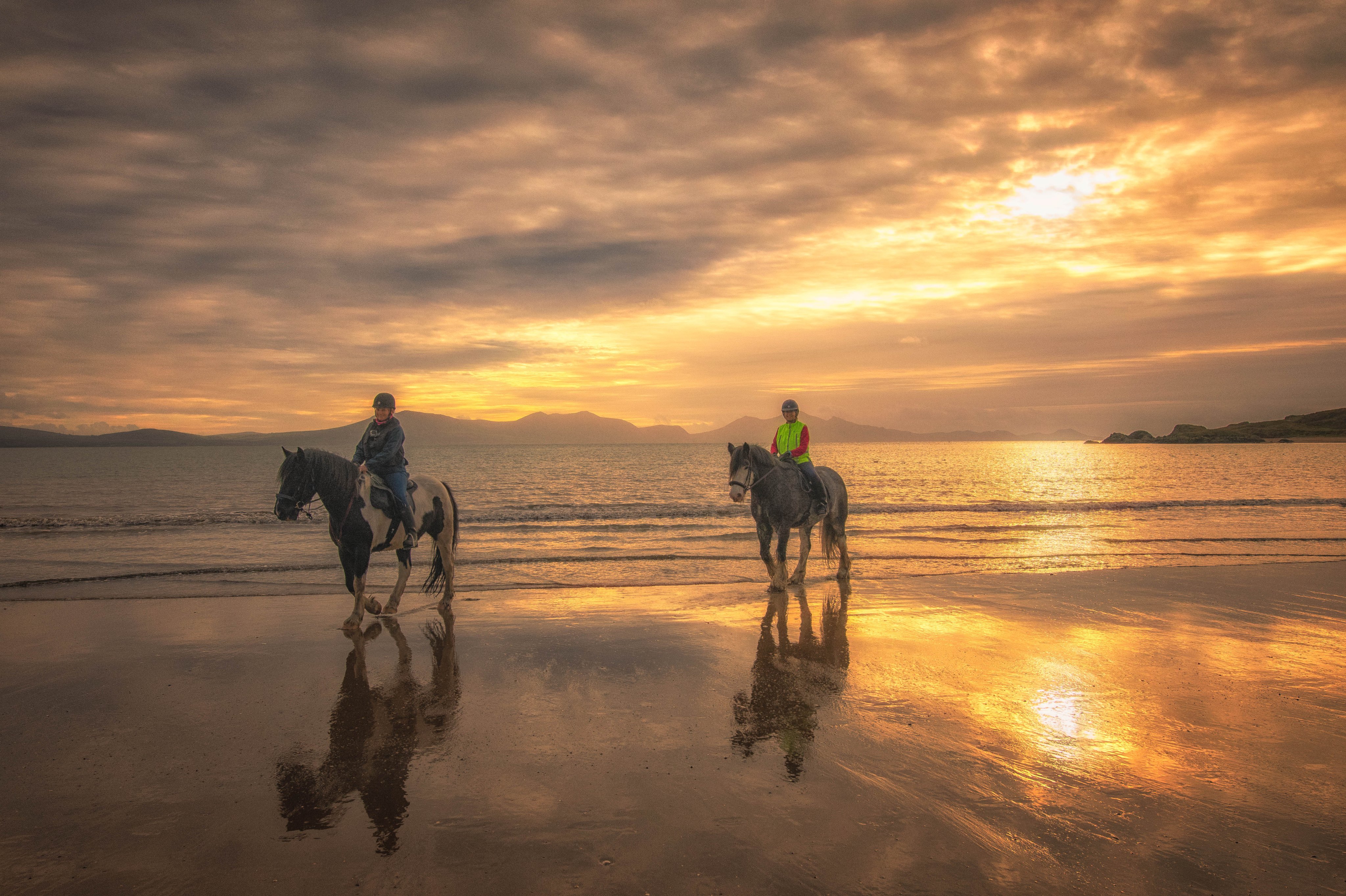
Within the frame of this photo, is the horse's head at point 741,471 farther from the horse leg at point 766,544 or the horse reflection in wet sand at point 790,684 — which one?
the horse reflection in wet sand at point 790,684

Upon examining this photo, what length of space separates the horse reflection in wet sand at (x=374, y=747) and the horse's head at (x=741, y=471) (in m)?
4.88

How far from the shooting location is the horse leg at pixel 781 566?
11195mm

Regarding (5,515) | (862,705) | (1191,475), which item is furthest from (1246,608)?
(1191,475)

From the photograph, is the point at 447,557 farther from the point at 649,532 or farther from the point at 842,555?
the point at 649,532

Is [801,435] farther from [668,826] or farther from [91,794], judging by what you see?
[91,794]

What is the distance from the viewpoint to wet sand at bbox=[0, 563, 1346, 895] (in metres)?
3.56

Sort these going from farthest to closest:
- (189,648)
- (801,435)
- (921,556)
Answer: (921,556)
(801,435)
(189,648)

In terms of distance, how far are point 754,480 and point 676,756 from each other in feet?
21.0

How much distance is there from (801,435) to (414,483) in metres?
6.68

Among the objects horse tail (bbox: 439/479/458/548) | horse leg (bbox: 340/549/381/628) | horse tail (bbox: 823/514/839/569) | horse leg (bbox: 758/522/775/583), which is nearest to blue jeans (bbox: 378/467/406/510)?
horse leg (bbox: 340/549/381/628)

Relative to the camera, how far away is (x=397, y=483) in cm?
913

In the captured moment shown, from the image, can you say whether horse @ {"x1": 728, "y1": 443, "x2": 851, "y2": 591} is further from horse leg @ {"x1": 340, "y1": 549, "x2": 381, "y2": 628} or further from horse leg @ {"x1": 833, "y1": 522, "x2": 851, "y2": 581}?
horse leg @ {"x1": 340, "y1": 549, "x2": 381, "y2": 628}

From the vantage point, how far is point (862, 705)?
5.99 meters

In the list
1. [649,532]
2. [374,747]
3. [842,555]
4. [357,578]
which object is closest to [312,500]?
[357,578]
